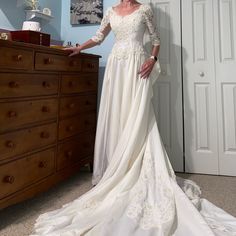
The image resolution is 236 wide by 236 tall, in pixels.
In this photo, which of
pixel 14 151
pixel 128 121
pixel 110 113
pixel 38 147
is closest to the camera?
pixel 14 151

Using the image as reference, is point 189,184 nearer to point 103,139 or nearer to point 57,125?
point 103,139

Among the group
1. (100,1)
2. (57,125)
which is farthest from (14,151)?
(100,1)

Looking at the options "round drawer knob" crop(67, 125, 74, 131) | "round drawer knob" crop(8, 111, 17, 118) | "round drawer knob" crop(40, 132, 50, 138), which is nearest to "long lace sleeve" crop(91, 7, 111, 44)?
"round drawer knob" crop(67, 125, 74, 131)

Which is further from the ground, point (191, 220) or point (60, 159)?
point (60, 159)

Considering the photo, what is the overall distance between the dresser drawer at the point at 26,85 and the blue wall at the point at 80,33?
100cm

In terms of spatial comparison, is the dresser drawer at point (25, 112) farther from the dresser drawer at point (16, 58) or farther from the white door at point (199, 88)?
the white door at point (199, 88)

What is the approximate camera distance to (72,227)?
124 centimetres

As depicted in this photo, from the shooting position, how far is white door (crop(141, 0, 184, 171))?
237 centimetres

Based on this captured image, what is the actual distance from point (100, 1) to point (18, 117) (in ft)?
5.54

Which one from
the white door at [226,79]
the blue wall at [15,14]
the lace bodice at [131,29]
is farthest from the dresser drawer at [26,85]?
the white door at [226,79]

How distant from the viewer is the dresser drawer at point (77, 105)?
1843 mm

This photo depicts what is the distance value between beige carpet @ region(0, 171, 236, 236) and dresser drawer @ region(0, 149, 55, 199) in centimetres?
18

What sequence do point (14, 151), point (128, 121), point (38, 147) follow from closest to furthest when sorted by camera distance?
point (14, 151) → point (38, 147) → point (128, 121)

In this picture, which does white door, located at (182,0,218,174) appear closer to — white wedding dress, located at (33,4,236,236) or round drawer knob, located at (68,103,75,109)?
white wedding dress, located at (33,4,236,236)
